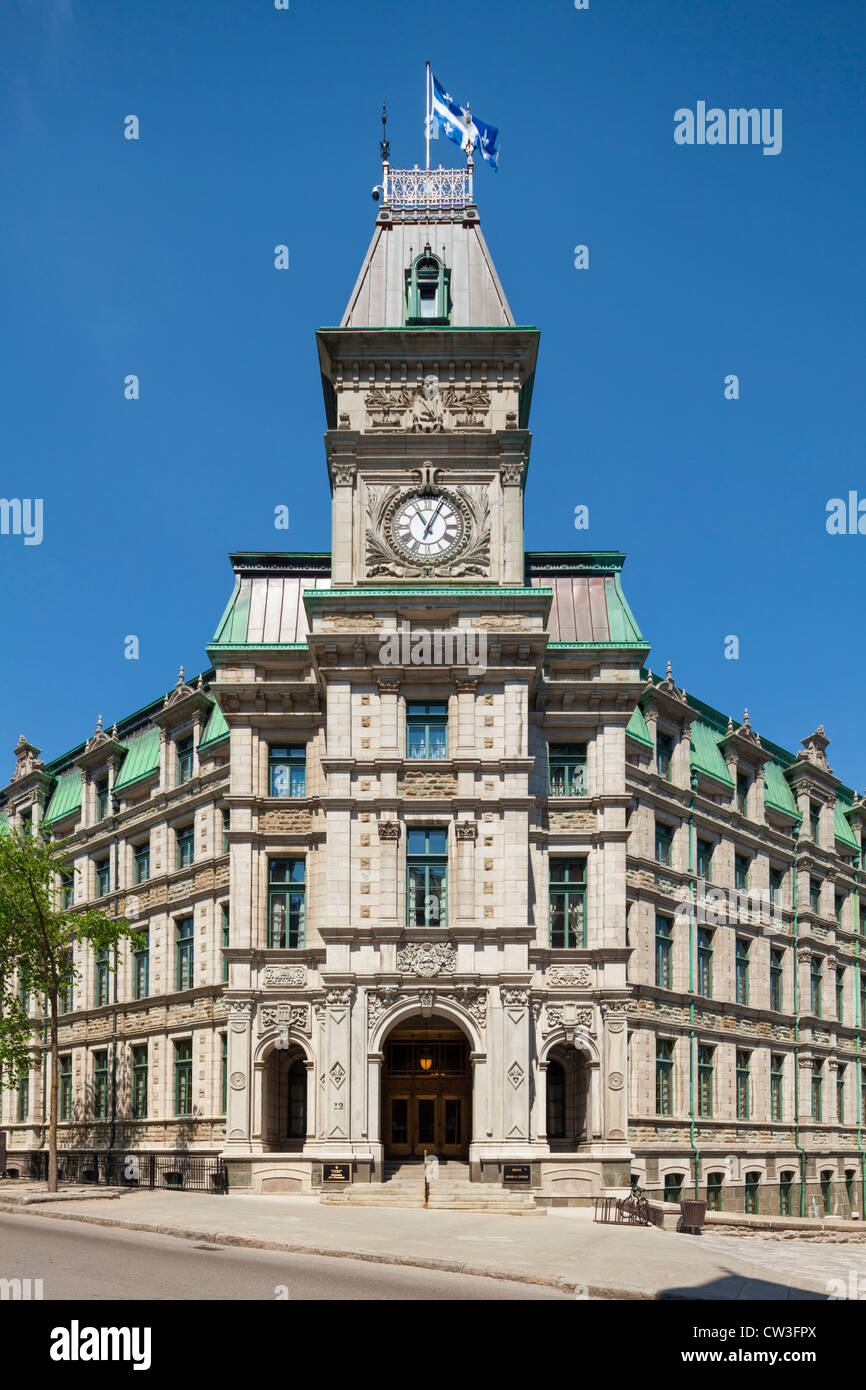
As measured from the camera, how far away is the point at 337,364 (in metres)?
43.3

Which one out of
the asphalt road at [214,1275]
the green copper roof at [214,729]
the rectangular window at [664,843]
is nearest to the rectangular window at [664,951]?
the rectangular window at [664,843]

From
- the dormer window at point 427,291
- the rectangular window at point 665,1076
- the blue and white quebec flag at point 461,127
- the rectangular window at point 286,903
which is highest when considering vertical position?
the blue and white quebec flag at point 461,127

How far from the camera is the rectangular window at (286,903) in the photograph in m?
42.0

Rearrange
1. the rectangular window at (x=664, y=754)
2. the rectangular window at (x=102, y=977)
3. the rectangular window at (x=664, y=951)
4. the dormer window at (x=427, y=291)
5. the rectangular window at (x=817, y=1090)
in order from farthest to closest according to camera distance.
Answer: the rectangular window at (x=817, y=1090) → the rectangular window at (x=102, y=977) → the rectangular window at (x=664, y=754) → the rectangular window at (x=664, y=951) → the dormer window at (x=427, y=291)

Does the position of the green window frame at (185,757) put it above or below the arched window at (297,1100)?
above

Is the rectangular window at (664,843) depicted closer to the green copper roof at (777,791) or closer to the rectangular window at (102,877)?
the green copper roof at (777,791)

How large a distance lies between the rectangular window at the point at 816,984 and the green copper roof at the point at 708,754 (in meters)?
9.85

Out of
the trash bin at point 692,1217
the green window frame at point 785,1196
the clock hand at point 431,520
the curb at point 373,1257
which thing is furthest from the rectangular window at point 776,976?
the curb at point 373,1257

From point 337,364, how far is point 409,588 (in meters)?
8.13

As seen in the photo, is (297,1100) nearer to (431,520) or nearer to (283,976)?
(283,976)

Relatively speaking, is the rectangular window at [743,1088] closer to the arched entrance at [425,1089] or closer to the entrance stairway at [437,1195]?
the arched entrance at [425,1089]

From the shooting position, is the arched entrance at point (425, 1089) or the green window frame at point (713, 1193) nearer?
the arched entrance at point (425, 1089)

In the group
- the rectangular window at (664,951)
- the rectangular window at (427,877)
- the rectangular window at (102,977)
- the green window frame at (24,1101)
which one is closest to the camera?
the rectangular window at (427,877)
